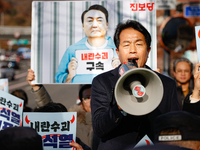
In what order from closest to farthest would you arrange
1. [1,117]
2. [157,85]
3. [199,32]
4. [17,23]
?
[157,85]
[199,32]
[1,117]
[17,23]

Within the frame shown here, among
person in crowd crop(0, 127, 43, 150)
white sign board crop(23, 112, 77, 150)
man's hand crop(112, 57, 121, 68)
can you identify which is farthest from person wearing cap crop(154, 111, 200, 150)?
man's hand crop(112, 57, 121, 68)

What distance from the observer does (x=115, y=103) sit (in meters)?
Result: 1.72

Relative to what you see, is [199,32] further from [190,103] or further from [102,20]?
[102,20]

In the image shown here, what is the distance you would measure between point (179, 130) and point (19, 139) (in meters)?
0.73

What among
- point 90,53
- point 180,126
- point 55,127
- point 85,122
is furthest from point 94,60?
point 180,126

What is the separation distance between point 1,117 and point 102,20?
1.43 m

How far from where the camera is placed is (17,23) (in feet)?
254

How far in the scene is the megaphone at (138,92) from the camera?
1.47 m

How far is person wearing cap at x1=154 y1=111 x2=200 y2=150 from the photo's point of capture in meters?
1.24

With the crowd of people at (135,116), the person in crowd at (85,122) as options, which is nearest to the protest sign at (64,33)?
the person in crowd at (85,122)

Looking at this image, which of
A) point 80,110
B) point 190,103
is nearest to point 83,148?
point 80,110

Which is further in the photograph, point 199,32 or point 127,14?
point 127,14

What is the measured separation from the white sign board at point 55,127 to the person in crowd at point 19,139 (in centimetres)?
127

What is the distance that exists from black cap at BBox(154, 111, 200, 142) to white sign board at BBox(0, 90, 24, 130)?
1.75 m
